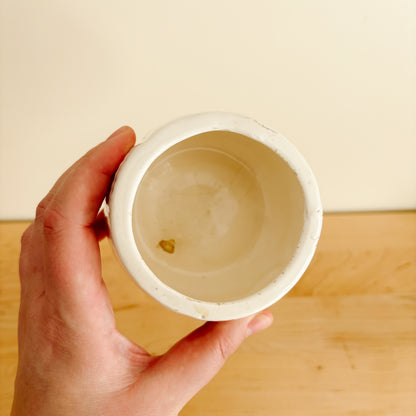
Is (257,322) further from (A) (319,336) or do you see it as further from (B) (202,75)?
(B) (202,75)

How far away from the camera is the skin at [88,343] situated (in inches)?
16.8

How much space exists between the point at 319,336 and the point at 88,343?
335 millimetres

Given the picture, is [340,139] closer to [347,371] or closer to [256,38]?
[256,38]

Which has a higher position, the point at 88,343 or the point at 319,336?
the point at 88,343

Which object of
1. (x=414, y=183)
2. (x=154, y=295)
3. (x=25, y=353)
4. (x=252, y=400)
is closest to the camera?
(x=154, y=295)

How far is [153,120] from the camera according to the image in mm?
654

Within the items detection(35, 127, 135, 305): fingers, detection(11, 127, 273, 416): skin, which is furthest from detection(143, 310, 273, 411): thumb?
detection(35, 127, 135, 305): fingers

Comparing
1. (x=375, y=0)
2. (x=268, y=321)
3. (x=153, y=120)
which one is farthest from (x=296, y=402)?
(x=375, y=0)

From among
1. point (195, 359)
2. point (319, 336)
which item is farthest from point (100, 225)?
point (319, 336)

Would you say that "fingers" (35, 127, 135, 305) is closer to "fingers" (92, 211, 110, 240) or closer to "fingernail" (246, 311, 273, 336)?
"fingers" (92, 211, 110, 240)

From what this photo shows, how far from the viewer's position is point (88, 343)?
1.43 feet

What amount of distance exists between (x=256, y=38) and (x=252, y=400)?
0.51 meters

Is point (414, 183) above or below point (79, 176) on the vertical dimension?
below

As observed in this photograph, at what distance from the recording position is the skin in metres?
0.43
